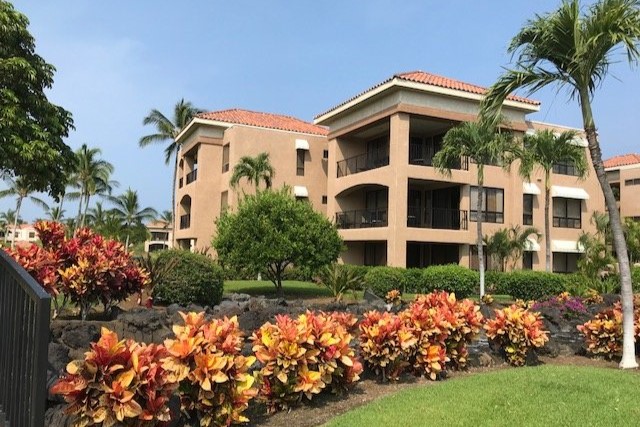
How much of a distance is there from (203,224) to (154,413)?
3282cm

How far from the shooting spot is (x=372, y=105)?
1133 inches

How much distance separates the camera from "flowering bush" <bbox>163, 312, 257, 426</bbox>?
4.68 meters

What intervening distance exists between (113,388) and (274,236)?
17486 mm

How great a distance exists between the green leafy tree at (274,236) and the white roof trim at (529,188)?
43.2 feet

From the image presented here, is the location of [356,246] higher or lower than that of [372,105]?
lower

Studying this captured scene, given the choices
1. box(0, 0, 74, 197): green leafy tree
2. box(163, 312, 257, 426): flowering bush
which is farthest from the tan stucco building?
box(163, 312, 257, 426): flowering bush

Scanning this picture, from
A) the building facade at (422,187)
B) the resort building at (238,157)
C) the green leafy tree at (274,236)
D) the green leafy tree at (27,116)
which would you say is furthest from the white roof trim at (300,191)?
the green leafy tree at (27,116)

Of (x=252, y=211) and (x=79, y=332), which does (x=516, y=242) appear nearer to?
(x=252, y=211)

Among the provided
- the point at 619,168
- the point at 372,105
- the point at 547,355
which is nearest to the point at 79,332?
the point at 547,355

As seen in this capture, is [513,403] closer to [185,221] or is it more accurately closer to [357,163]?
[357,163]

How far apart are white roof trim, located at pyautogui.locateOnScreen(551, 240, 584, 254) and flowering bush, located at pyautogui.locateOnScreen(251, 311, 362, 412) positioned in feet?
94.0

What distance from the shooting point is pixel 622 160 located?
4425 cm

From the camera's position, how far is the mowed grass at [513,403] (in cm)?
516

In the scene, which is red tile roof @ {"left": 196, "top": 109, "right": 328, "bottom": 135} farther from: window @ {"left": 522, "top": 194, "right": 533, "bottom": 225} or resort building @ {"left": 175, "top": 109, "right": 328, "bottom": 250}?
window @ {"left": 522, "top": 194, "right": 533, "bottom": 225}
